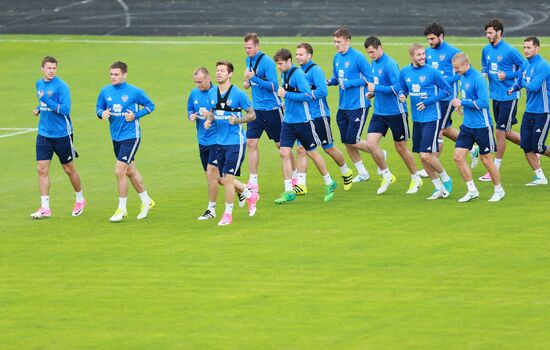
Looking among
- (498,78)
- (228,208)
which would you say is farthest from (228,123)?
(498,78)

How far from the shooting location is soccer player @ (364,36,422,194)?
21.7m

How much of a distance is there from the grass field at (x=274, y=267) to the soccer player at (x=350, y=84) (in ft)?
3.42

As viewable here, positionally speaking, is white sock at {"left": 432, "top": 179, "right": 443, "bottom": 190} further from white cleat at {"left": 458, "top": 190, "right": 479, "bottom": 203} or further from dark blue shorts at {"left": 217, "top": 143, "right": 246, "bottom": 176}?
dark blue shorts at {"left": 217, "top": 143, "right": 246, "bottom": 176}

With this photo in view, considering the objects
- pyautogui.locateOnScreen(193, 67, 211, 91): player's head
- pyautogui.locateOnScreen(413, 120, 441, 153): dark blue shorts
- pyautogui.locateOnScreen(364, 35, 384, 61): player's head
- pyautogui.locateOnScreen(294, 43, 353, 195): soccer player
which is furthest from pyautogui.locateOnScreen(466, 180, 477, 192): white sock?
pyautogui.locateOnScreen(193, 67, 211, 91): player's head

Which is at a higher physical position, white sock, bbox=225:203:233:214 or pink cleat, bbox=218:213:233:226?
white sock, bbox=225:203:233:214

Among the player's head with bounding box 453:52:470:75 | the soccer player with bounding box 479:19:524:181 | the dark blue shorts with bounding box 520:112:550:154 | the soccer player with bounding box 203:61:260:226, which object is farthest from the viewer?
the soccer player with bounding box 479:19:524:181

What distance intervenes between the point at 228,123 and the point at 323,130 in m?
2.68

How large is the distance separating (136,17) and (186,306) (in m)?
33.8

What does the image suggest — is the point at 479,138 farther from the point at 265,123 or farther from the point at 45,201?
the point at 45,201

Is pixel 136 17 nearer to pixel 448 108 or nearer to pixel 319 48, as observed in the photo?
pixel 319 48

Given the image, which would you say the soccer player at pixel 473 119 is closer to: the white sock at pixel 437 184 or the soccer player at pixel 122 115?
the white sock at pixel 437 184

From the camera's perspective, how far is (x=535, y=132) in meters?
21.7

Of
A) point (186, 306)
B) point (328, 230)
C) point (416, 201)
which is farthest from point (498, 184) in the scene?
point (186, 306)

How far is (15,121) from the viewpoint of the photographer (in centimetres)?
3112
